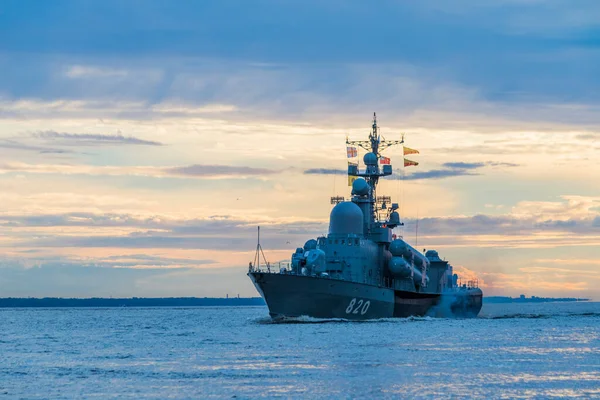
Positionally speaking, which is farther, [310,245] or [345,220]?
[310,245]

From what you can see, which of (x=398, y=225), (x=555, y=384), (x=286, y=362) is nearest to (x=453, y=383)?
(x=555, y=384)

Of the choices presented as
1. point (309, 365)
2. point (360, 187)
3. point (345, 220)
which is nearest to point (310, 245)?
point (345, 220)

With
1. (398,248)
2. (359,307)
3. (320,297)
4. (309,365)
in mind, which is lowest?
(309,365)

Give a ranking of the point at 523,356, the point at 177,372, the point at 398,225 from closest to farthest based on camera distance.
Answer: the point at 177,372 → the point at 523,356 → the point at 398,225

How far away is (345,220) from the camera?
3388 inches

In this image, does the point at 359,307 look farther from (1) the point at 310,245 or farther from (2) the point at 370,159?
(2) the point at 370,159

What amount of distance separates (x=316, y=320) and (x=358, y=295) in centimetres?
467

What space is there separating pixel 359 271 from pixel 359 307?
14.8 feet

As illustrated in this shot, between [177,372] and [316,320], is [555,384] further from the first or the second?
[316,320]

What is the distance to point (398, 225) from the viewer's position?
321ft

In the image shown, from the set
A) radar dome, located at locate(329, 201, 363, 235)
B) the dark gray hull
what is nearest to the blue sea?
the dark gray hull

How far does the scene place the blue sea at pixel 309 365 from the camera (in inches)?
1619

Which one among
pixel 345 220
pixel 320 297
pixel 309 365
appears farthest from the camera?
pixel 345 220

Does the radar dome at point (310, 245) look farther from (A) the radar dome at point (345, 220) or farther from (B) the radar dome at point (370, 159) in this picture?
(B) the radar dome at point (370, 159)
